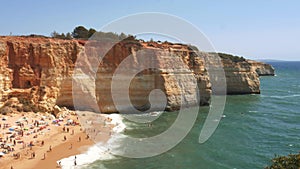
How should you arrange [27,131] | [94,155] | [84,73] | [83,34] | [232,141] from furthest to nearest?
[83,34] < [84,73] < [232,141] < [27,131] < [94,155]

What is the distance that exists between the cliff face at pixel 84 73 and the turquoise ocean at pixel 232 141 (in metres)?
3.85

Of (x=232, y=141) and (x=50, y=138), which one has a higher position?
(x=50, y=138)

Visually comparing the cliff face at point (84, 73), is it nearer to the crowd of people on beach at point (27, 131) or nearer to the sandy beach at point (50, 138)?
the crowd of people on beach at point (27, 131)

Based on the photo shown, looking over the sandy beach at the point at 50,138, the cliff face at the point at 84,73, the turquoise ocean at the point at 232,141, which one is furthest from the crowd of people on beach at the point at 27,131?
the turquoise ocean at the point at 232,141

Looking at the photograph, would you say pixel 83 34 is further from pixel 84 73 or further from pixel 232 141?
pixel 232 141

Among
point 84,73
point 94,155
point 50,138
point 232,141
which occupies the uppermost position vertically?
point 84,73

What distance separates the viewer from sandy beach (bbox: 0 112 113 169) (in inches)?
867

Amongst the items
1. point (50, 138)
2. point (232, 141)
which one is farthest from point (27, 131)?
point (232, 141)

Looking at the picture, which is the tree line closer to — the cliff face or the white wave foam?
the cliff face

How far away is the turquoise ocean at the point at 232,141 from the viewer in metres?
22.3

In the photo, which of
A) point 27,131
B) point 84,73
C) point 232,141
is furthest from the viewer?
point 84,73

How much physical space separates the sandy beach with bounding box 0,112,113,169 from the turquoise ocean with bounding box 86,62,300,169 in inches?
123

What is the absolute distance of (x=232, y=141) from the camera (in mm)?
28406

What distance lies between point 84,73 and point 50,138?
425 inches
